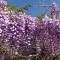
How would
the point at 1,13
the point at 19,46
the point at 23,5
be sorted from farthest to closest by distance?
the point at 23,5 → the point at 19,46 → the point at 1,13

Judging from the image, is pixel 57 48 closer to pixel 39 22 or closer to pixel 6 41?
pixel 39 22

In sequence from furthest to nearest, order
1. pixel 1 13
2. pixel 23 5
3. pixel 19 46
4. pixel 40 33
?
pixel 23 5 < pixel 40 33 < pixel 19 46 < pixel 1 13

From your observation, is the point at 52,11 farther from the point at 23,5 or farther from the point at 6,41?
the point at 6,41

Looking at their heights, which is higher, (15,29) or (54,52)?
(15,29)

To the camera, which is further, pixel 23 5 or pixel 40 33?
pixel 23 5

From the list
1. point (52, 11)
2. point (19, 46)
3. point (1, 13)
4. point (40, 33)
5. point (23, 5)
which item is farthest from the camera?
point (23, 5)

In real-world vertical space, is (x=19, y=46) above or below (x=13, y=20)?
below

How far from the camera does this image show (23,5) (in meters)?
11.0

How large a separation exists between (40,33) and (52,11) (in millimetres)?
1461

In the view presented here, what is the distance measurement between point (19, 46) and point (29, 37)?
13.7 inches

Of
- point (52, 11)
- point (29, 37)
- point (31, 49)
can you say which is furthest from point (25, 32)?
point (52, 11)

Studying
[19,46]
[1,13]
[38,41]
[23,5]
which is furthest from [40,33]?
[23,5]

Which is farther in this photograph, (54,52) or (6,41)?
(54,52)

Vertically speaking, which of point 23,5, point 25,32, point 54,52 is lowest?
point 54,52
